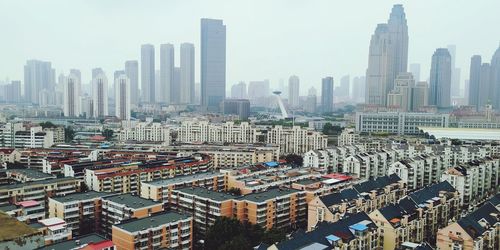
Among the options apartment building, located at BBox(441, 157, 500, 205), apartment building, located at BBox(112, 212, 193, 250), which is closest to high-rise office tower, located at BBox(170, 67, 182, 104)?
apartment building, located at BBox(441, 157, 500, 205)

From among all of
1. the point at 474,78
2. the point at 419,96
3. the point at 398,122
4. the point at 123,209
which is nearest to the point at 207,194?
the point at 123,209

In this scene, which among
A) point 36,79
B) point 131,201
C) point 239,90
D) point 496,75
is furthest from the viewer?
point 239,90

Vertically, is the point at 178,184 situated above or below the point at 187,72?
below

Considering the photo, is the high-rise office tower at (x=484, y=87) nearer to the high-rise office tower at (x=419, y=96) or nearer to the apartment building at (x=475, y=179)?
the high-rise office tower at (x=419, y=96)

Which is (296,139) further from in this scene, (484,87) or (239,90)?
(239,90)

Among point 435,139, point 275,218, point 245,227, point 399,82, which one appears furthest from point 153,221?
point 399,82

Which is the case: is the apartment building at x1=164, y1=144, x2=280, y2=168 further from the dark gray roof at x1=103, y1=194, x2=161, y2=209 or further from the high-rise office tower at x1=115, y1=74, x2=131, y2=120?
the high-rise office tower at x1=115, y1=74, x2=131, y2=120

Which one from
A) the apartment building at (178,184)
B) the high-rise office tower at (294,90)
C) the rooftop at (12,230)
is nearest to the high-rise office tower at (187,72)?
the high-rise office tower at (294,90)

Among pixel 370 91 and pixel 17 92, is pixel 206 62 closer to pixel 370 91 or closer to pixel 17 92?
pixel 370 91
